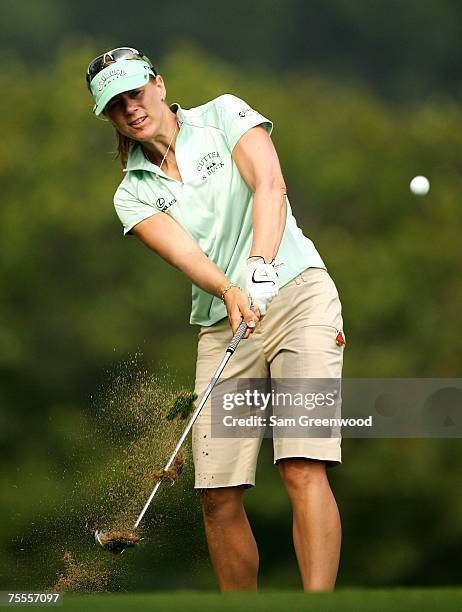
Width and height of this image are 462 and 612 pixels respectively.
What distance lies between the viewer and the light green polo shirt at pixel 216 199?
429cm

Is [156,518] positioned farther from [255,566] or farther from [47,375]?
[47,375]

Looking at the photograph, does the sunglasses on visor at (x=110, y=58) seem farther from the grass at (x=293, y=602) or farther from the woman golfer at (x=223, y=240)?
the grass at (x=293, y=602)

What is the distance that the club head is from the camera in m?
4.28

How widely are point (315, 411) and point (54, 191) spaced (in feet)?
34.6

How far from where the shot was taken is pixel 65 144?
14.7 m

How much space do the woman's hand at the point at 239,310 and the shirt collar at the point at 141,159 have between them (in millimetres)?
468

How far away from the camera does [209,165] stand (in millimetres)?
4328

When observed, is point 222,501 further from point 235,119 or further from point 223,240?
point 235,119

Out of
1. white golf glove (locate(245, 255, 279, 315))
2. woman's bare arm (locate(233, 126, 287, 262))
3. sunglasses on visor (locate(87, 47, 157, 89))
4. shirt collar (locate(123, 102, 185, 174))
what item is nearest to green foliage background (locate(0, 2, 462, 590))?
shirt collar (locate(123, 102, 185, 174))

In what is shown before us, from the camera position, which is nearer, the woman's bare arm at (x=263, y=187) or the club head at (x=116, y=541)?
the woman's bare arm at (x=263, y=187)

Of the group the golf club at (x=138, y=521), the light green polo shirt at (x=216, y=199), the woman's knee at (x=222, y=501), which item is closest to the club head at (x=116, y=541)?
the golf club at (x=138, y=521)

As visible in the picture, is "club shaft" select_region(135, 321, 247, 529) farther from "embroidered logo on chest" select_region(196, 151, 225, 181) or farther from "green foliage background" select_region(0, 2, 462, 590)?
"green foliage background" select_region(0, 2, 462, 590)

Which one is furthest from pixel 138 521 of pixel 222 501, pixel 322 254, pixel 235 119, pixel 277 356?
pixel 322 254

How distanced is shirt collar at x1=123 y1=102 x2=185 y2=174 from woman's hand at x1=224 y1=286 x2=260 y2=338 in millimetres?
468
